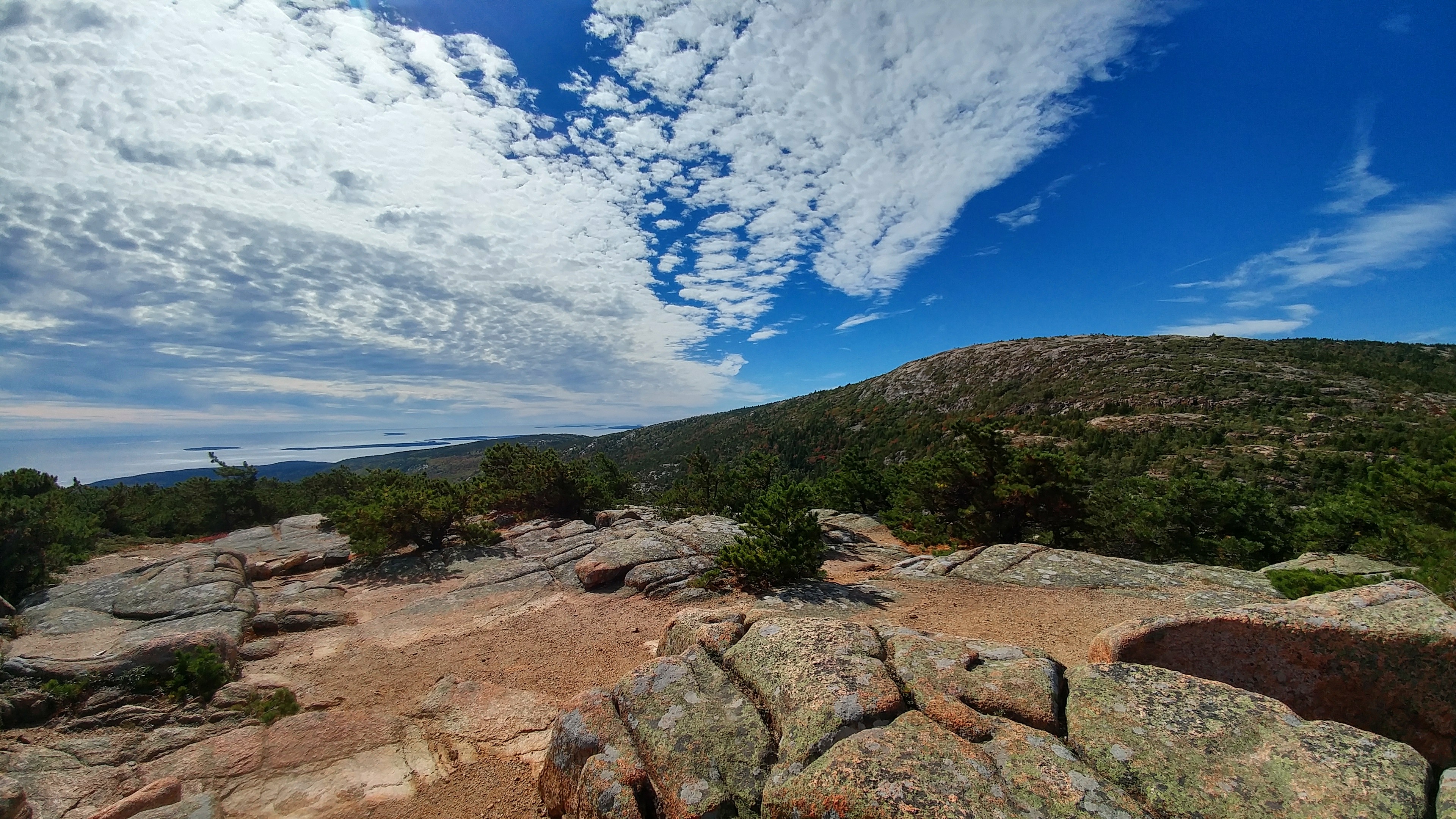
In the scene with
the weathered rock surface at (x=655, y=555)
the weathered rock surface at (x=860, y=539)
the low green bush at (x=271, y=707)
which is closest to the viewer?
the low green bush at (x=271, y=707)

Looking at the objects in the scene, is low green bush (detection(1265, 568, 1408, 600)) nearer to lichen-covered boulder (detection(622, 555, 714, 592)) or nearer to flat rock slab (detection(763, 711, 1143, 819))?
flat rock slab (detection(763, 711, 1143, 819))

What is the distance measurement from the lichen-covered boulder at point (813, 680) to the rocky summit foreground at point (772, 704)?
0.03m

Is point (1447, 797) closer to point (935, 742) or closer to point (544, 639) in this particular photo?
point (935, 742)

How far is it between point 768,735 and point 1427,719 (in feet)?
17.3

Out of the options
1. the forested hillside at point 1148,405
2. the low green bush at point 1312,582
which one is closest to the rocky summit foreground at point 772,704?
the low green bush at point 1312,582

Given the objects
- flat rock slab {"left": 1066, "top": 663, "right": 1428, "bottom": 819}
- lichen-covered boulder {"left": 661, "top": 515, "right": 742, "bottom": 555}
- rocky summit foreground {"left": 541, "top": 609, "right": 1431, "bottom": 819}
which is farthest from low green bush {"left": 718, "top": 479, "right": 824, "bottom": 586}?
flat rock slab {"left": 1066, "top": 663, "right": 1428, "bottom": 819}

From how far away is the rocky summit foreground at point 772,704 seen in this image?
10.4ft

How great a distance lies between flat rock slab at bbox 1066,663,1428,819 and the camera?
2787mm

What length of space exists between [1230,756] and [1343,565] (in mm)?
12616

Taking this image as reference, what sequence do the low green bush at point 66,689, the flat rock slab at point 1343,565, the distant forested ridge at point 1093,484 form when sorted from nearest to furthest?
the low green bush at point 66,689
the flat rock slab at point 1343,565
the distant forested ridge at point 1093,484

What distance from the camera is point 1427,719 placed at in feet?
12.6

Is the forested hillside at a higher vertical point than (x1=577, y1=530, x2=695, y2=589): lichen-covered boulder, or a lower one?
higher

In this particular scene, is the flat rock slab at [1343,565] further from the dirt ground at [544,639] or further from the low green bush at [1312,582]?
the dirt ground at [544,639]

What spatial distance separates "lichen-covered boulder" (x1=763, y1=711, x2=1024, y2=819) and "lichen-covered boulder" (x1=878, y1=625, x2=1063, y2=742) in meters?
0.32
